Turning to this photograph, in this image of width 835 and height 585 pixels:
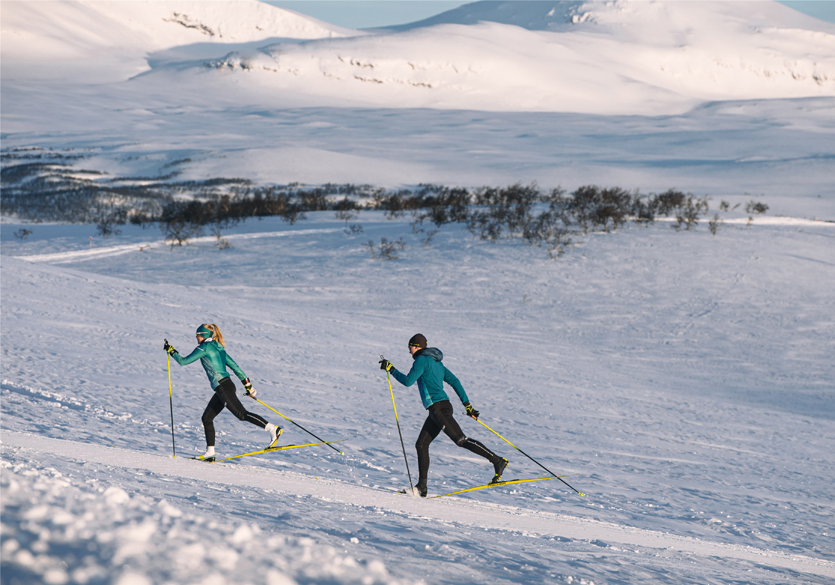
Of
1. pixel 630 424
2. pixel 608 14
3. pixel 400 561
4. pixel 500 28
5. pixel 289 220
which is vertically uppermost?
pixel 608 14

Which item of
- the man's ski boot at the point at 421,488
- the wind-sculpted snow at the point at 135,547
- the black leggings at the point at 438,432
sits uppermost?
the wind-sculpted snow at the point at 135,547

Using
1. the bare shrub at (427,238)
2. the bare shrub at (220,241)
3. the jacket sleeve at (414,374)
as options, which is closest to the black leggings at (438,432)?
the jacket sleeve at (414,374)

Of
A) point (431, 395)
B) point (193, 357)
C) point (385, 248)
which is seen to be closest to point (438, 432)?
point (431, 395)

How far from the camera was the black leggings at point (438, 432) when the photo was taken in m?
5.56

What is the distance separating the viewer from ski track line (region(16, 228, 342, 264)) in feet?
67.9

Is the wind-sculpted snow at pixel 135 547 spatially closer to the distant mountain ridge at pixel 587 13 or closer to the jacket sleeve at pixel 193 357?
the jacket sleeve at pixel 193 357

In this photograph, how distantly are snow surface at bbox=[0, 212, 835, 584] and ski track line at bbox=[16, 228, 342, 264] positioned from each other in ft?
6.85

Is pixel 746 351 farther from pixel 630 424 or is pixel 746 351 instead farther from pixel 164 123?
pixel 164 123

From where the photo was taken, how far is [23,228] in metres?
26.1

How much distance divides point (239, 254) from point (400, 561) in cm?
1893

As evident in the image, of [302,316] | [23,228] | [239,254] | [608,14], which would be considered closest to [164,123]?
[23,228]

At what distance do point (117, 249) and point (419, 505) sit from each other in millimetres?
19858

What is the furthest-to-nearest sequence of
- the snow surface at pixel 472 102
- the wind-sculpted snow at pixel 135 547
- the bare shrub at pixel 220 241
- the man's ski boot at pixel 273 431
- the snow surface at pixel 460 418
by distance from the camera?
the snow surface at pixel 472 102 → the bare shrub at pixel 220 241 → the man's ski boot at pixel 273 431 → the snow surface at pixel 460 418 → the wind-sculpted snow at pixel 135 547

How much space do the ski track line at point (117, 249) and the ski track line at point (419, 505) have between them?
16.1 meters
